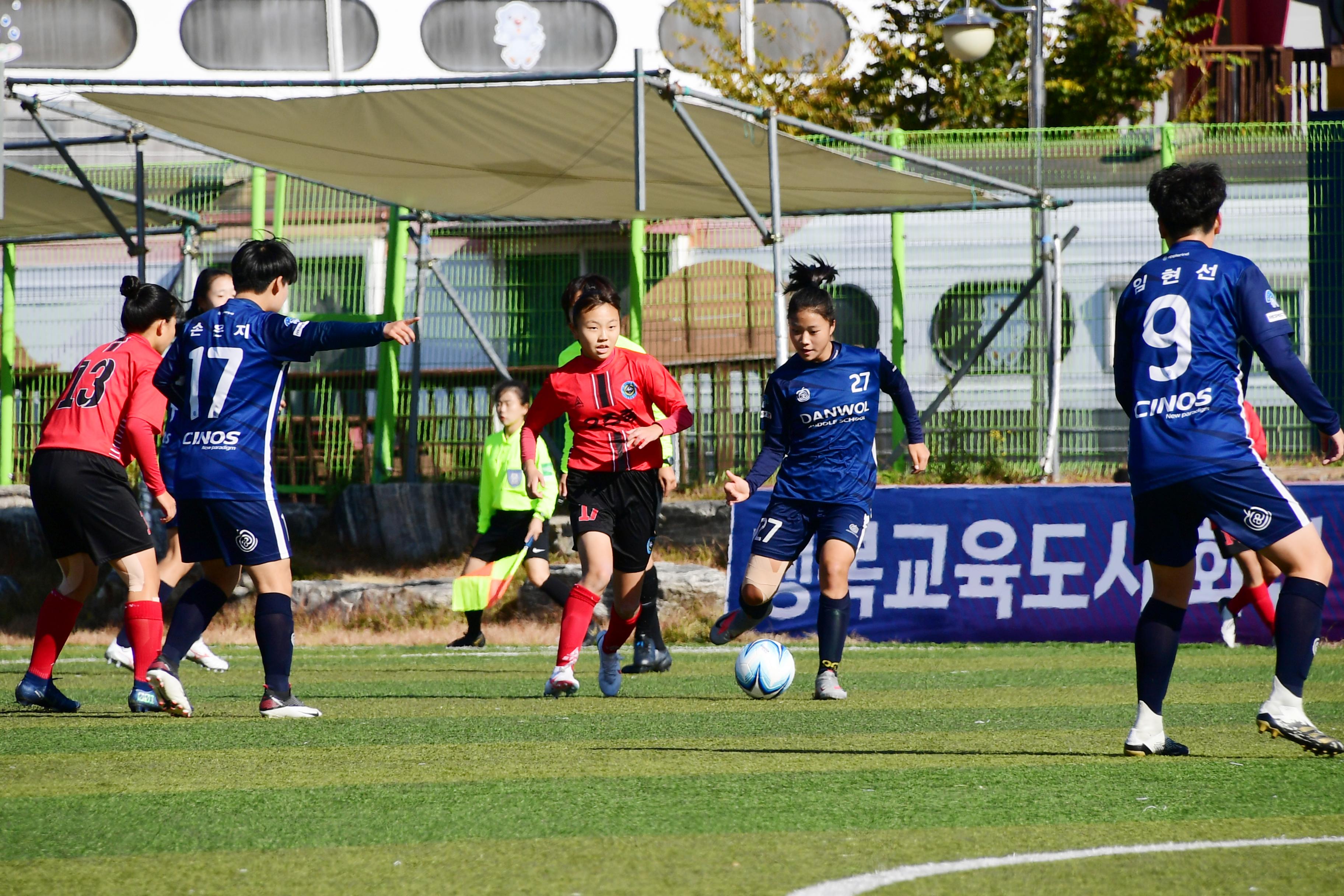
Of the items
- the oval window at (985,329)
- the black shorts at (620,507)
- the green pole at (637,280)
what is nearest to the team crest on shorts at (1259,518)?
the black shorts at (620,507)

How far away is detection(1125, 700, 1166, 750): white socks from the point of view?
5266 millimetres

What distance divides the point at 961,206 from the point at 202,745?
9.54 metres

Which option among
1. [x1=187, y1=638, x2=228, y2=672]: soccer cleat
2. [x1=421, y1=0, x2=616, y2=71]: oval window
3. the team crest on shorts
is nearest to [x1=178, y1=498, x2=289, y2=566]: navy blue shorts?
[x1=187, y1=638, x2=228, y2=672]: soccer cleat

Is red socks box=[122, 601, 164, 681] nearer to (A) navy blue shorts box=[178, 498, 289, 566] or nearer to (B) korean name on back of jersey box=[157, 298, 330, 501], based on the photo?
(A) navy blue shorts box=[178, 498, 289, 566]

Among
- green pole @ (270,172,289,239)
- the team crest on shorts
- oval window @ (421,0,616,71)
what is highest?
oval window @ (421,0,616,71)

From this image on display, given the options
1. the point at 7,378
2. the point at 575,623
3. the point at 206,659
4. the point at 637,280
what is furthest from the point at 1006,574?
the point at 7,378

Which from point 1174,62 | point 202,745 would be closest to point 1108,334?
point 1174,62

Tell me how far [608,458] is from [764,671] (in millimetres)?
1356

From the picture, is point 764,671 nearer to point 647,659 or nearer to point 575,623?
point 575,623

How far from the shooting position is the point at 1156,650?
5.30 metres

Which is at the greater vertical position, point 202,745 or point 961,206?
point 961,206

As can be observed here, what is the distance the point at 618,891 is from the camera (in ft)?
11.0

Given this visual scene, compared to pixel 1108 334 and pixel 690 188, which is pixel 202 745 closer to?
pixel 690 188

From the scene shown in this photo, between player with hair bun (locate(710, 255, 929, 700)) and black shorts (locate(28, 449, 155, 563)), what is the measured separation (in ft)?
9.16
